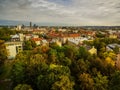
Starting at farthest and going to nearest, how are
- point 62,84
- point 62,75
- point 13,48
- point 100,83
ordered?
point 13,48 → point 100,83 → point 62,75 → point 62,84

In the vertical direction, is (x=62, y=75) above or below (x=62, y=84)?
above

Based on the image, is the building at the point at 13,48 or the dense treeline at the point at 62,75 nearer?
the dense treeline at the point at 62,75

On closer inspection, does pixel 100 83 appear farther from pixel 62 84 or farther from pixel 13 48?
pixel 13 48

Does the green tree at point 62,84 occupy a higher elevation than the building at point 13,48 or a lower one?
higher

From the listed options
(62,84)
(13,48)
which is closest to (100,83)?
(62,84)

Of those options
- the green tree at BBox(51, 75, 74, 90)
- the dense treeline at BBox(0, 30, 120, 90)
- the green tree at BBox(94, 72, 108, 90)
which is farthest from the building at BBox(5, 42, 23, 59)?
the green tree at BBox(51, 75, 74, 90)

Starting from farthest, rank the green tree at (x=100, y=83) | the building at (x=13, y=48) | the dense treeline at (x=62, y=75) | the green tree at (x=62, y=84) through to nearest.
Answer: the building at (x=13, y=48) < the green tree at (x=100, y=83) < the dense treeline at (x=62, y=75) < the green tree at (x=62, y=84)

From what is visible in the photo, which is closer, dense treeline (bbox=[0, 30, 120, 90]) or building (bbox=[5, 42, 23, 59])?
dense treeline (bbox=[0, 30, 120, 90])

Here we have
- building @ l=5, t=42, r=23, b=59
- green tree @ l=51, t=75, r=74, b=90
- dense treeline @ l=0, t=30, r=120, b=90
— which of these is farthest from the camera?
building @ l=5, t=42, r=23, b=59

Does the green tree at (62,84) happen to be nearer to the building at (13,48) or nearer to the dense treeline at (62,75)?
the dense treeline at (62,75)

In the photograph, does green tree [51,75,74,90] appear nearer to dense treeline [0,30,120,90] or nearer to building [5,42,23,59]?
dense treeline [0,30,120,90]

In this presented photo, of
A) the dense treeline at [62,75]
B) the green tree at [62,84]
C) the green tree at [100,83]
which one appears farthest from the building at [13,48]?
the green tree at [62,84]
